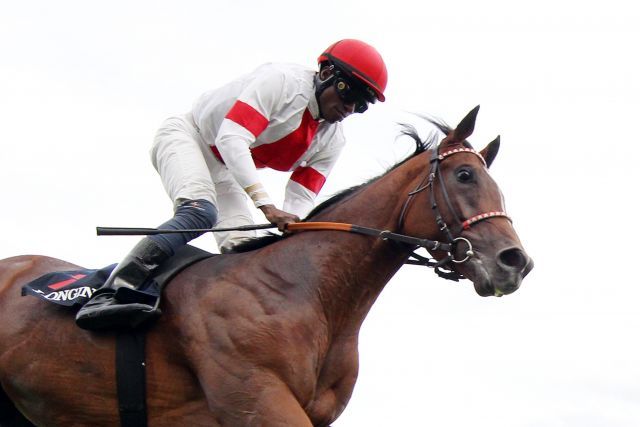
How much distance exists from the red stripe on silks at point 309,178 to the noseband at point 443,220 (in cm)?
164

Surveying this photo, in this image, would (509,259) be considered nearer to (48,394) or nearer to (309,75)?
(309,75)

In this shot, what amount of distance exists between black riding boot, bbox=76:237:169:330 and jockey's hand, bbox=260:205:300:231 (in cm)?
76

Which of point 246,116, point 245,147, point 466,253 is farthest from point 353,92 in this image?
point 466,253

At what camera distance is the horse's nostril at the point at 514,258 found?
20.4 feet

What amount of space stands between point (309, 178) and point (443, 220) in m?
1.99

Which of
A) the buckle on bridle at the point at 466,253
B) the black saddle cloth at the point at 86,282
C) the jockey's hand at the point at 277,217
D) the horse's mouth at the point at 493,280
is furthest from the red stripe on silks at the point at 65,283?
the horse's mouth at the point at 493,280

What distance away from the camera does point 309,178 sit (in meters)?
8.33

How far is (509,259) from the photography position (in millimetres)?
6242

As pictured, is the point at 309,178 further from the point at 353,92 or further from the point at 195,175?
the point at 195,175

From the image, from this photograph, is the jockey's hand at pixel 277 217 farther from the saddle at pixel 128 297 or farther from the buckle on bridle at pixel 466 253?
the buckle on bridle at pixel 466 253

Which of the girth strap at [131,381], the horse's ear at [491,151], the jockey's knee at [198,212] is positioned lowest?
the girth strap at [131,381]

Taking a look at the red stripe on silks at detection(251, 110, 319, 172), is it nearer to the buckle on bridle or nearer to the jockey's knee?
the jockey's knee

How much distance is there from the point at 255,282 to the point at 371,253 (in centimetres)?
79

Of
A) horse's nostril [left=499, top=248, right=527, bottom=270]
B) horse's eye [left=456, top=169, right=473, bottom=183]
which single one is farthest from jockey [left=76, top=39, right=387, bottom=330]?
horse's nostril [left=499, top=248, right=527, bottom=270]
